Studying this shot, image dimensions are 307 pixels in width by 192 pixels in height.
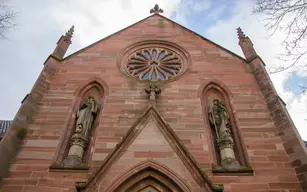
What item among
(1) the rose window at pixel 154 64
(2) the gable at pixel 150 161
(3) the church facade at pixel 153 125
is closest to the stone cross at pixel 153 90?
(3) the church facade at pixel 153 125

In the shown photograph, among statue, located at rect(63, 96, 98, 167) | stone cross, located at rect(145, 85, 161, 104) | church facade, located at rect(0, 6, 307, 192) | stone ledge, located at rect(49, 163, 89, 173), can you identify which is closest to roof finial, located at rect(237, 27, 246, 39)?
church facade, located at rect(0, 6, 307, 192)

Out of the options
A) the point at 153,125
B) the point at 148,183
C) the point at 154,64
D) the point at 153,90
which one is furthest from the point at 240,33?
the point at 148,183

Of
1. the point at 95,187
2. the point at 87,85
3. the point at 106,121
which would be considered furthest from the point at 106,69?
the point at 95,187

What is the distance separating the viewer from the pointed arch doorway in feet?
20.6

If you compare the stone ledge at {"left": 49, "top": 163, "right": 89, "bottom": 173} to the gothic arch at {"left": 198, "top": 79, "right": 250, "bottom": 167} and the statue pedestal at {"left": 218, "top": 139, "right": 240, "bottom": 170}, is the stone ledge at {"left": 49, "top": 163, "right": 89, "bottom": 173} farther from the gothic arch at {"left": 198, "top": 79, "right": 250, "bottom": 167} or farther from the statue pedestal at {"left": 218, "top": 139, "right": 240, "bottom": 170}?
the statue pedestal at {"left": 218, "top": 139, "right": 240, "bottom": 170}

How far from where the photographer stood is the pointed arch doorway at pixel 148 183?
628cm

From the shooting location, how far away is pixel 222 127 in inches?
308

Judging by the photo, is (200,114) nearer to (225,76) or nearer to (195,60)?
(225,76)

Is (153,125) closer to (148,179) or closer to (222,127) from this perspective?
(148,179)

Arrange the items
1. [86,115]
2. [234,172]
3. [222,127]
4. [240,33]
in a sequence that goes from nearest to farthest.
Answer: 1. [234,172]
2. [222,127]
3. [86,115]
4. [240,33]

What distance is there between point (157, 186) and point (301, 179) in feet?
12.1

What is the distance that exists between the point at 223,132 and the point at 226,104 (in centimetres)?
169

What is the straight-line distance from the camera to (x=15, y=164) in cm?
719

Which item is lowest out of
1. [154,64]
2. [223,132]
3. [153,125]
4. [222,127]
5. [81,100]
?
[153,125]
